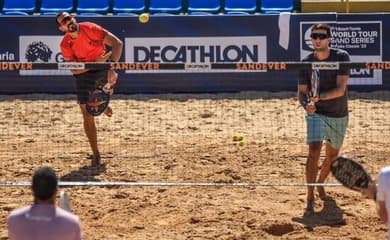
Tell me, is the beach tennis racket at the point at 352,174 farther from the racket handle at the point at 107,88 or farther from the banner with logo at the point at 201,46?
the banner with logo at the point at 201,46

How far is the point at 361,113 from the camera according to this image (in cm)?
1536

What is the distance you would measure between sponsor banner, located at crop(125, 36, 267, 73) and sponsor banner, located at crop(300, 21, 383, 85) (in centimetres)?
82

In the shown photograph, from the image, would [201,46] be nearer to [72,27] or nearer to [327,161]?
[72,27]

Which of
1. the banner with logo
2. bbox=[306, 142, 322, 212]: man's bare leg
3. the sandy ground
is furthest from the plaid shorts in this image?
the banner with logo

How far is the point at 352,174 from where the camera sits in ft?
18.1

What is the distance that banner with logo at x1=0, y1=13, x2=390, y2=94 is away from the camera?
17016mm

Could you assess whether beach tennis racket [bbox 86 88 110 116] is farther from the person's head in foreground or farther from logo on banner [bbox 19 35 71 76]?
the person's head in foreground

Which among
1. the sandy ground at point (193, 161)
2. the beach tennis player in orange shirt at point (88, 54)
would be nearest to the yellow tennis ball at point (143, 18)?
the sandy ground at point (193, 161)

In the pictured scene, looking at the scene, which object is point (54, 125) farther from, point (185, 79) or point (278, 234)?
point (278, 234)

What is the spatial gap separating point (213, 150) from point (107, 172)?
180cm

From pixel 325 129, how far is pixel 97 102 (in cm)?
339

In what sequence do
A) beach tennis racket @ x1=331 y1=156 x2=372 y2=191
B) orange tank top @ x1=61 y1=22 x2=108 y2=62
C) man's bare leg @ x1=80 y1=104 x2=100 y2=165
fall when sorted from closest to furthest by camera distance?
1. beach tennis racket @ x1=331 y1=156 x2=372 y2=191
2. man's bare leg @ x1=80 y1=104 x2=100 y2=165
3. orange tank top @ x1=61 y1=22 x2=108 y2=62

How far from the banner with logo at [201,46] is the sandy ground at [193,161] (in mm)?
313

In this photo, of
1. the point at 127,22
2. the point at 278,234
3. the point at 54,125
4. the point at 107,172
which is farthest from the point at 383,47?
the point at 278,234
